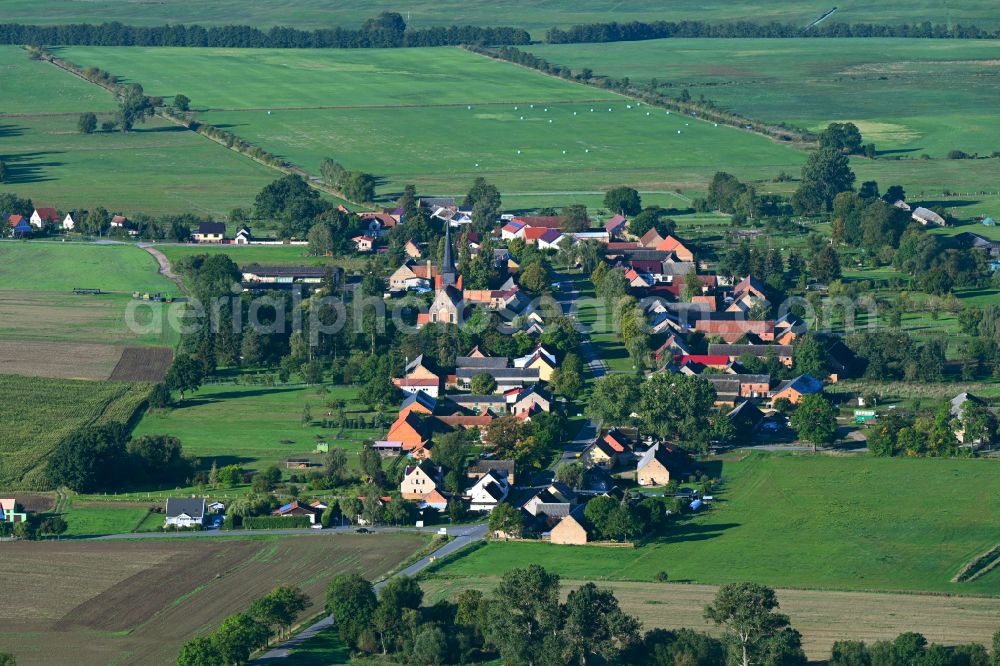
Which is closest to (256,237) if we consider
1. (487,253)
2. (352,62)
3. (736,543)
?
(487,253)

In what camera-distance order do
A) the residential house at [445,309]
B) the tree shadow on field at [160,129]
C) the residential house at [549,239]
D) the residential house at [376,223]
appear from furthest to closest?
the tree shadow on field at [160,129] → the residential house at [376,223] → the residential house at [549,239] → the residential house at [445,309]

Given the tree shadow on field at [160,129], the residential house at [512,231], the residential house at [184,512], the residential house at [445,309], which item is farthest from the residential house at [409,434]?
the tree shadow on field at [160,129]

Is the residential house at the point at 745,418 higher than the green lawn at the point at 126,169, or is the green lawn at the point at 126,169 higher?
the green lawn at the point at 126,169

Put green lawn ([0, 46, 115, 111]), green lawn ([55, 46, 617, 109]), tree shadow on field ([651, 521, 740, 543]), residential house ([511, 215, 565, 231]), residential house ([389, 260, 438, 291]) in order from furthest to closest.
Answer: green lawn ([55, 46, 617, 109]), green lawn ([0, 46, 115, 111]), residential house ([511, 215, 565, 231]), residential house ([389, 260, 438, 291]), tree shadow on field ([651, 521, 740, 543])

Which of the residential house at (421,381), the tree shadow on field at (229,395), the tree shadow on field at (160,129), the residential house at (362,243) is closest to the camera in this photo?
the tree shadow on field at (229,395)

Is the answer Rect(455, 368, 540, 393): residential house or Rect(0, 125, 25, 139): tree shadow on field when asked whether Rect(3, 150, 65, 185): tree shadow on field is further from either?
Rect(455, 368, 540, 393): residential house

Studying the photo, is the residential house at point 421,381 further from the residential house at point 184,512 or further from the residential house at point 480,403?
the residential house at point 184,512

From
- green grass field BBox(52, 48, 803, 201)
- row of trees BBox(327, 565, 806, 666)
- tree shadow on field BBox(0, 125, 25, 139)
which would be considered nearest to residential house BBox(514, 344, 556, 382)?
row of trees BBox(327, 565, 806, 666)
